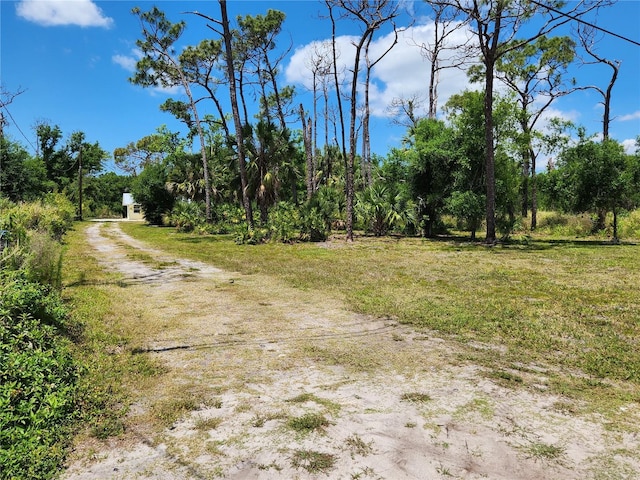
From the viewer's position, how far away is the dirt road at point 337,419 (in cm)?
244

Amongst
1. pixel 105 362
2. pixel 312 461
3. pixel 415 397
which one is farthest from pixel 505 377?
pixel 105 362

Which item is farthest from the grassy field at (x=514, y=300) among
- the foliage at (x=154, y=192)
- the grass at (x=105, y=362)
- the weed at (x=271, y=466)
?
the foliage at (x=154, y=192)

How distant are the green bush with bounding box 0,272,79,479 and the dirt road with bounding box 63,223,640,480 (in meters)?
0.24

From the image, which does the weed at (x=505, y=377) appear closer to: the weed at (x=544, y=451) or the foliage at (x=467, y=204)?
the weed at (x=544, y=451)

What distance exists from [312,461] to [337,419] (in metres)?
0.52

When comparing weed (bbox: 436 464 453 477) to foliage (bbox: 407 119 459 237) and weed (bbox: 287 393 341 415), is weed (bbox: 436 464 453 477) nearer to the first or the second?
weed (bbox: 287 393 341 415)

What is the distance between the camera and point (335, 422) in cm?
294

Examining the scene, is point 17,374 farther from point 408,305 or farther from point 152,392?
point 408,305

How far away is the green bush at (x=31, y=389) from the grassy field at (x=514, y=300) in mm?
3368

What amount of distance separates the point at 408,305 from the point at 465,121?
48.7ft

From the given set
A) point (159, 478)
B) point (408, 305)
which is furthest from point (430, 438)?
point (408, 305)

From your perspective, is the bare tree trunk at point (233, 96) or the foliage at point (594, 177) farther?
the bare tree trunk at point (233, 96)

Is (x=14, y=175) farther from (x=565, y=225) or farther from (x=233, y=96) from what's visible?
(x=565, y=225)

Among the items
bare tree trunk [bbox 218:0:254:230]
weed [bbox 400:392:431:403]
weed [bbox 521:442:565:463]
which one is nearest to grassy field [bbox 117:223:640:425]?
weed [bbox 521:442:565:463]
